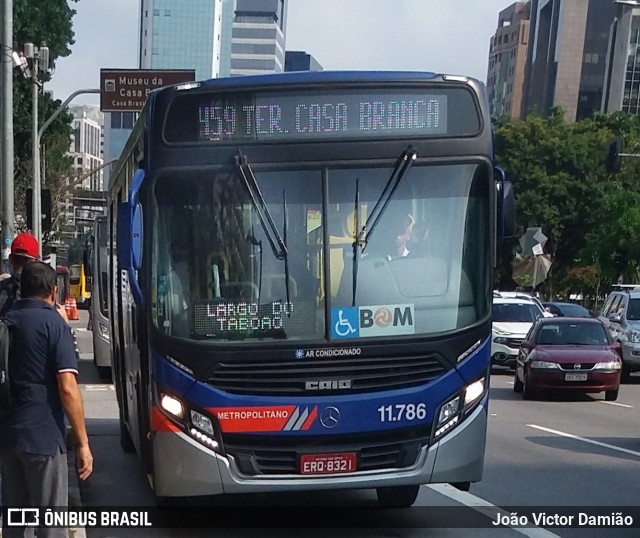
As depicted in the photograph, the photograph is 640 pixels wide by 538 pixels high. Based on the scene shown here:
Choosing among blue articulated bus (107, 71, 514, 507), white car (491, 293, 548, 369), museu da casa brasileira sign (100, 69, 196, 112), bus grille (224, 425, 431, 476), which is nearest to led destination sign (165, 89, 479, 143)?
blue articulated bus (107, 71, 514, 507)

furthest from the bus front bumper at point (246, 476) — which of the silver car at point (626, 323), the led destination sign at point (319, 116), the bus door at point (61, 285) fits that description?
the silver car at point (626, 323)

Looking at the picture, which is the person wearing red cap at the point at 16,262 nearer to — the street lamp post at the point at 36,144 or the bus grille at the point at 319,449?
the bus grille at the point at 319,449

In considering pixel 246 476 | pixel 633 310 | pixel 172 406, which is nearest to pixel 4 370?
pixel 172 406

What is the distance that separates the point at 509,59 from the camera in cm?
14850

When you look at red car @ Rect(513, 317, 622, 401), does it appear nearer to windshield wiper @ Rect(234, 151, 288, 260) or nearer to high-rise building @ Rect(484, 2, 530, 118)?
windshield wiper @ Rect(234, 151, 288, 260)

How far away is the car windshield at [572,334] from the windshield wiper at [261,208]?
539 inches

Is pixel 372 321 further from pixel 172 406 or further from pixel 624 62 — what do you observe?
pixel 624 62

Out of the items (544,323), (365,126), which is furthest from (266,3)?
(365,126)

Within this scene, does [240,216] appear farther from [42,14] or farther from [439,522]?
[42,14]

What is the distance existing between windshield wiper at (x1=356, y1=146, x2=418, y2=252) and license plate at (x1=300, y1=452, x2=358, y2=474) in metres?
1.42

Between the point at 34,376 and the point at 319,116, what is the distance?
3081 millimetres

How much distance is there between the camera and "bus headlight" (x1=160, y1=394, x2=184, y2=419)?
24.6 feet

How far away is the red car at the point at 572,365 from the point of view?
19391mm

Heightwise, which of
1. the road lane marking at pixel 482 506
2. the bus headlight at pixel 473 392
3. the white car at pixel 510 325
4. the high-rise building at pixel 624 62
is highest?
the high-rise building at pixel 624 62
